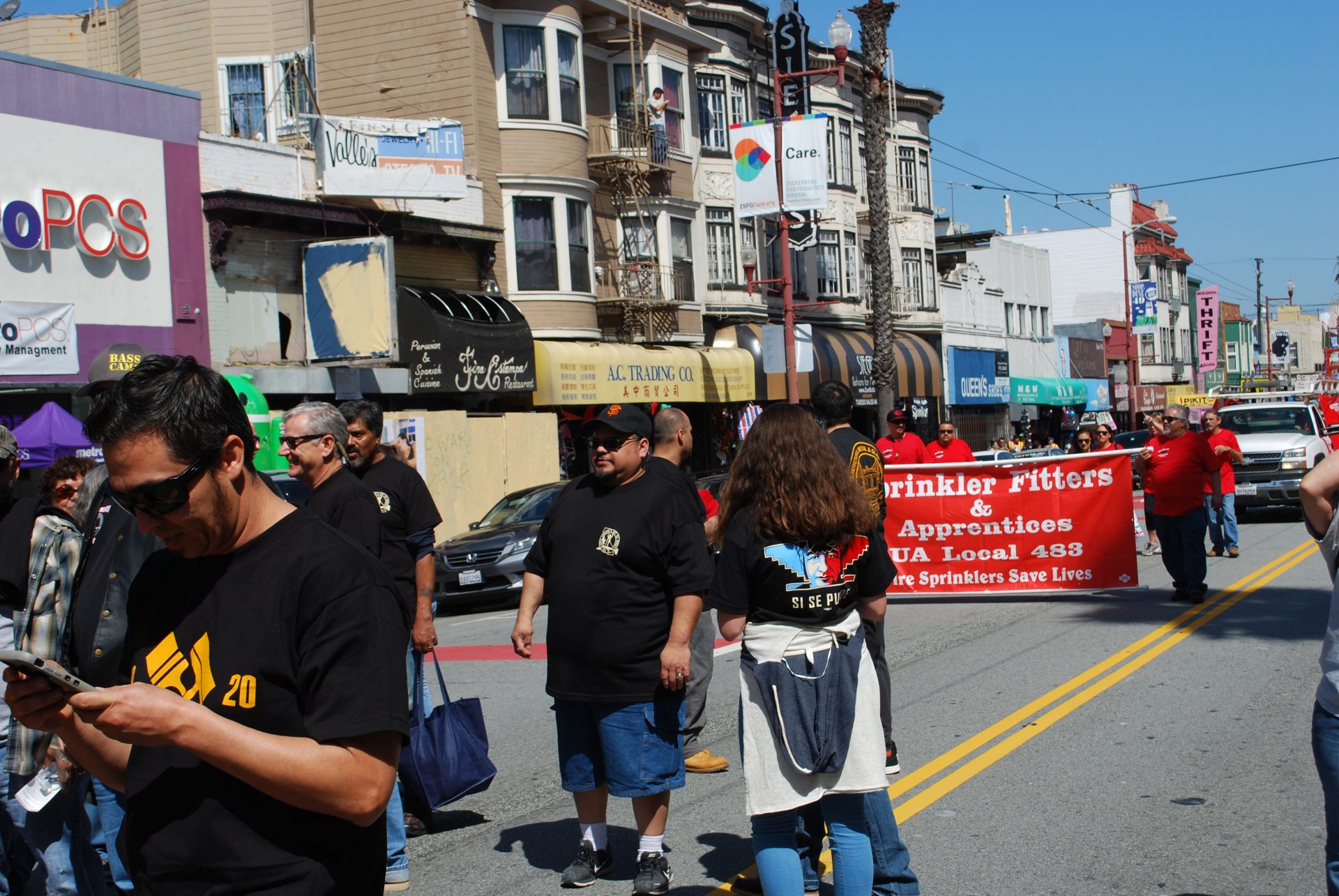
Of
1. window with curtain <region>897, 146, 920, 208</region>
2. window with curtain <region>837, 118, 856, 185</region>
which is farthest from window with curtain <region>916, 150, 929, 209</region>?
window with curtain <region>837, 118, 856, 185</region>

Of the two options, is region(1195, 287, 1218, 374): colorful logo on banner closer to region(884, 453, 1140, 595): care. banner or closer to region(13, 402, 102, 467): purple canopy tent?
region(884, 453, 1140, 595): care. banner

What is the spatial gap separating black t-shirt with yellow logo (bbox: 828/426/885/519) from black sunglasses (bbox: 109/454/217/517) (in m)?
4.46

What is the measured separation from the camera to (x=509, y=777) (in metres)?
7.27

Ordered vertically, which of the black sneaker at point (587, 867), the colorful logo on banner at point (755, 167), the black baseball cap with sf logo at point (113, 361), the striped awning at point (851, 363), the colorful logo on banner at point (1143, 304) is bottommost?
the black sneaker at point (587, 867)

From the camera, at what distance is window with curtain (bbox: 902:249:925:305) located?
4119 cm

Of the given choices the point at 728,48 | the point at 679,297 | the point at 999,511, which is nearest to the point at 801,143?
the point at 679,297

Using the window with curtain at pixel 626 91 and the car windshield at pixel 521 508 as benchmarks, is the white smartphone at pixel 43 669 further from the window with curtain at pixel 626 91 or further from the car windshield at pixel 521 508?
the window with curtain at pixel 626 91

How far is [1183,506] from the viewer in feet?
39.9

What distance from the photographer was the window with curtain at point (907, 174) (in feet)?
137

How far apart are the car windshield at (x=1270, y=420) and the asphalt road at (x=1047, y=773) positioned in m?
11.6

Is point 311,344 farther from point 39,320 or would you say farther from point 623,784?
point 623,784

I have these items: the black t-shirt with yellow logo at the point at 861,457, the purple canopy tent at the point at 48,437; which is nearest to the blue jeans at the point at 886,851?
the black t-shirt with yellow logo at the point at 861,457

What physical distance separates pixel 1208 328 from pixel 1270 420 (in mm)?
54083

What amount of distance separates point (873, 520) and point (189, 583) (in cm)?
262
